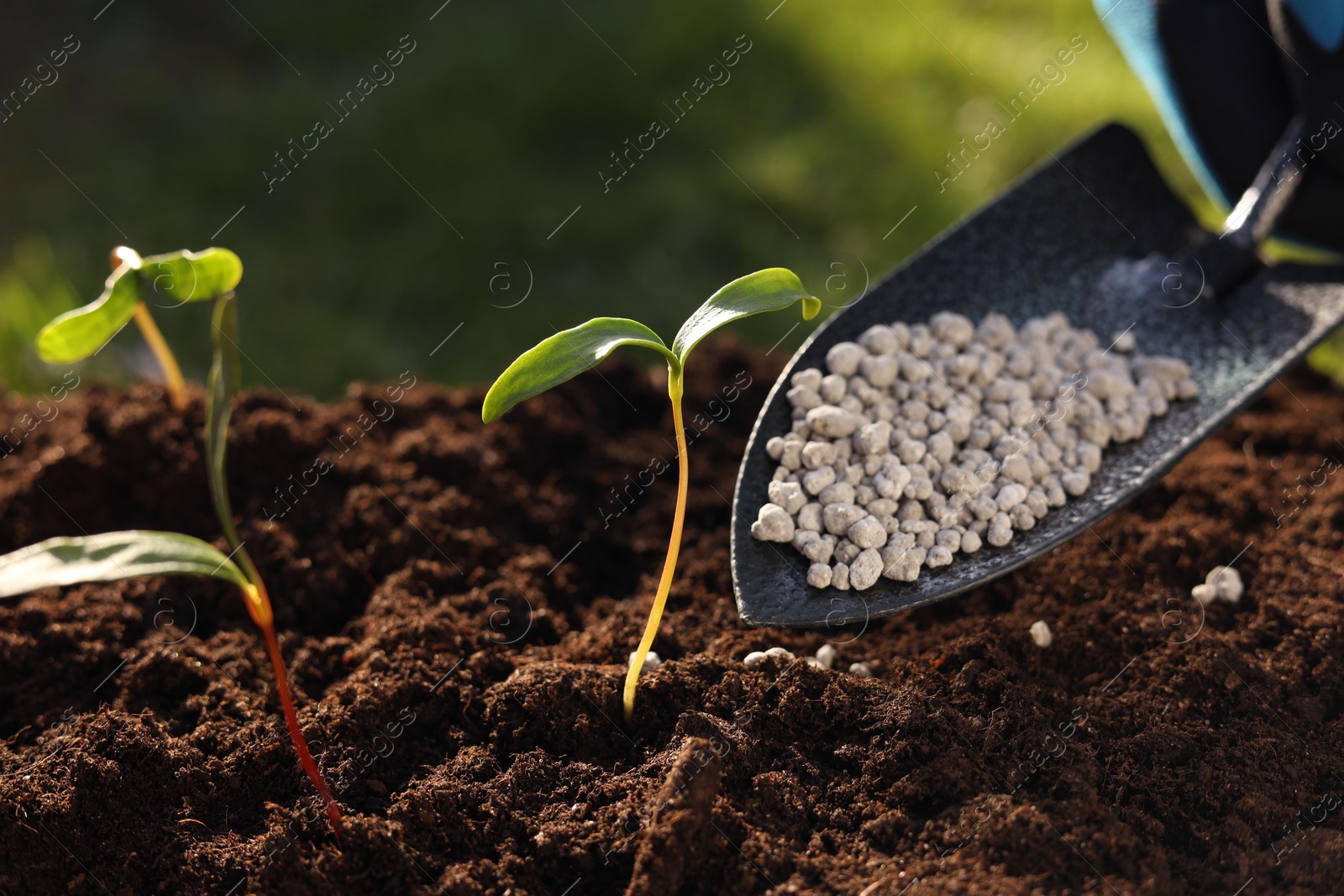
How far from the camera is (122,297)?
3.09 ft

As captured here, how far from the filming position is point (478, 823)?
1033mm

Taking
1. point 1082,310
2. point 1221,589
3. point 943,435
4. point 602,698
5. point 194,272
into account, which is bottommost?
point 1221,589

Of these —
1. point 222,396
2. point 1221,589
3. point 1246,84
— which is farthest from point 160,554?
point 1246,84

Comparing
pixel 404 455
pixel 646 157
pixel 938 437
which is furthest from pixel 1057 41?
pixel 404 455

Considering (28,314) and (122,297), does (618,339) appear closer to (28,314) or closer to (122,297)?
(122,297)

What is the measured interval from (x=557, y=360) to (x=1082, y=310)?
981 millimetres

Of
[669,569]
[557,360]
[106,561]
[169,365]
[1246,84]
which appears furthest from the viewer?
[1246,84]

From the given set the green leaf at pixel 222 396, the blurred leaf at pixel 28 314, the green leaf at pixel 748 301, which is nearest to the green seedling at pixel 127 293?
the green leaf at pixel 222 396

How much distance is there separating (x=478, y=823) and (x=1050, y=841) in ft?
1.86

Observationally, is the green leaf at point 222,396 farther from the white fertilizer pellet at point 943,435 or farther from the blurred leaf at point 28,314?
the blurred leaf at point 28,314

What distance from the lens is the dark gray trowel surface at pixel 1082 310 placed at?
1.18m

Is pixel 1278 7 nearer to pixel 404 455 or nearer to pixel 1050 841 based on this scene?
pixel 1050 841

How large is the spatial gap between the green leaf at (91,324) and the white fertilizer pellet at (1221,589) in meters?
1.28

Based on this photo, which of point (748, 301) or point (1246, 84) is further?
point (1246, 84)
